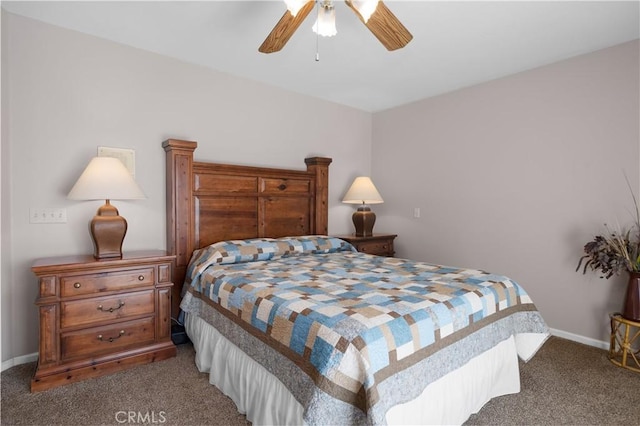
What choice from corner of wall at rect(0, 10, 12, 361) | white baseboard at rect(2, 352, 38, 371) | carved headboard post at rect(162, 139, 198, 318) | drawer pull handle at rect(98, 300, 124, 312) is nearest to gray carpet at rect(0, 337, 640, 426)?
white baseboard at rect(2, 352, 38, 371)

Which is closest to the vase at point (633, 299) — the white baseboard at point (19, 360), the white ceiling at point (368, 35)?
the white ceiling at point (368, 35)

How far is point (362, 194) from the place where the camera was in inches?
149

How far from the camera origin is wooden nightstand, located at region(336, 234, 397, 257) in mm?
3616

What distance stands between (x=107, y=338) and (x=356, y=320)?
1811 millimetres

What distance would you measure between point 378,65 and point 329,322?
2.47 m

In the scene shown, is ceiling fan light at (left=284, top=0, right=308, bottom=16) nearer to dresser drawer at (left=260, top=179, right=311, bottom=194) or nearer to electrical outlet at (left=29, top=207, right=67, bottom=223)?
dresser drawer at (left=260, top=179, right=311, bottom=194)

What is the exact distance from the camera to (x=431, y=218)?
3.84 metres

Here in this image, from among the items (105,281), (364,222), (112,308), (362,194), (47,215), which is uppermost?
(362,194)

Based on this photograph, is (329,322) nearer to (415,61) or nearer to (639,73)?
(415,61)

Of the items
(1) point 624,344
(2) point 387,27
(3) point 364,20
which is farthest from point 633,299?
(3) point 364,20

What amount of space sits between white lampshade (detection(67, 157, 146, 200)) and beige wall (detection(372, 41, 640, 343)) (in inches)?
118

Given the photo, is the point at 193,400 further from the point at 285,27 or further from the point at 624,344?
the point at 624,344

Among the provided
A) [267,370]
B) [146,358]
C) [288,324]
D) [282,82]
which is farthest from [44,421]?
[282,82]

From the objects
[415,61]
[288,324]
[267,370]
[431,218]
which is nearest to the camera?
[288,324]
